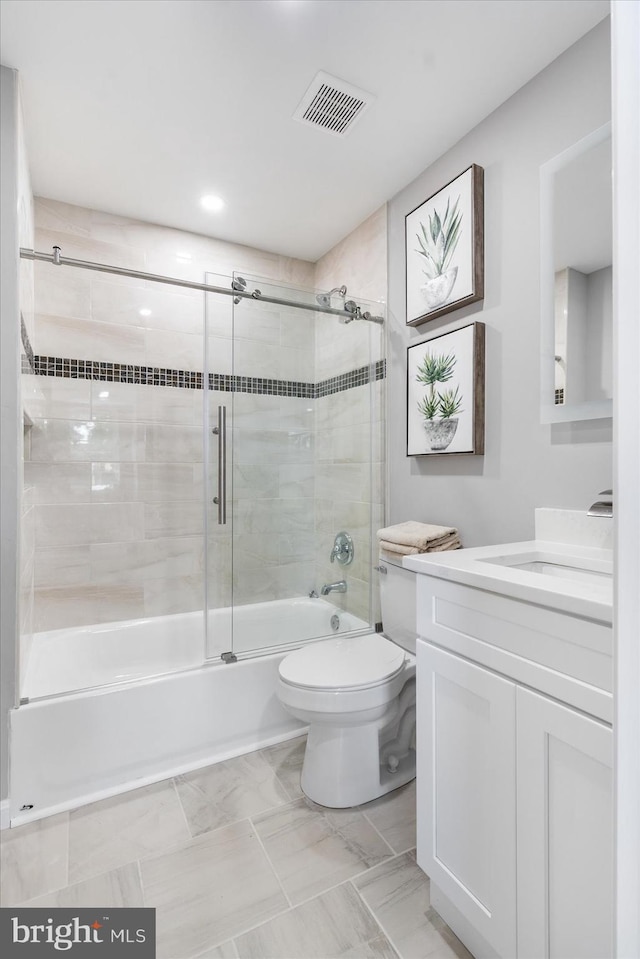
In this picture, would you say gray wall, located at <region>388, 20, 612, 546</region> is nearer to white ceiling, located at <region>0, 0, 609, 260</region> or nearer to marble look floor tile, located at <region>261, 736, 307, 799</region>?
white ceiling, located at <region>0, 0, 609, 260</region>

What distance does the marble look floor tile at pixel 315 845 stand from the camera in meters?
1.41

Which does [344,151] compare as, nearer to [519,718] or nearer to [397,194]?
[397,194]

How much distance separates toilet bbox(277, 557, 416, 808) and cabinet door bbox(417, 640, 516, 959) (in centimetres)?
42

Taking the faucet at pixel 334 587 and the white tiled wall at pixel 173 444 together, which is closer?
the white tiled wall at pixel 173 444

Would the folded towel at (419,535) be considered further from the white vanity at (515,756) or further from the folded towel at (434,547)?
the white vanity at (515,756)

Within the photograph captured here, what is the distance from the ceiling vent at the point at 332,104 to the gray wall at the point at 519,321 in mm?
261

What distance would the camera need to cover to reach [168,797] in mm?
1769

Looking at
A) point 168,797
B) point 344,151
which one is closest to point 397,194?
point 344,151

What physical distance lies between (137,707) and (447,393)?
1.72 metres

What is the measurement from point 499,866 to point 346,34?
226 centimetres

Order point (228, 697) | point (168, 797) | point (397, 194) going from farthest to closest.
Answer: point (397, 194), point (228, 697), point (168, 797)

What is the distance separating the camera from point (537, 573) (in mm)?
1311

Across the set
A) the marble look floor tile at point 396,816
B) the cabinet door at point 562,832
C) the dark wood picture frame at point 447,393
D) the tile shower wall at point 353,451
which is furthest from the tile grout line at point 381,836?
the dark wood picture frame at point 447,393

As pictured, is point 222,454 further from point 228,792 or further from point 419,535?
point 228,792
